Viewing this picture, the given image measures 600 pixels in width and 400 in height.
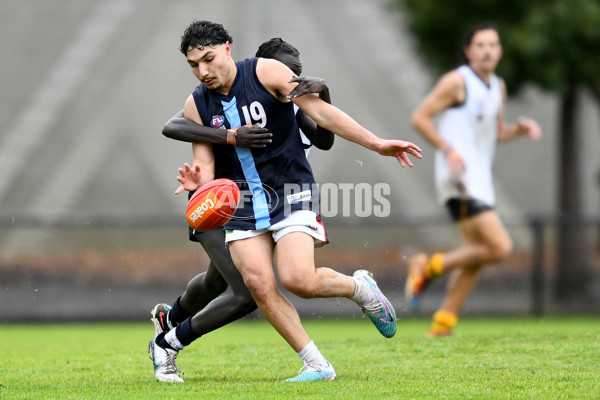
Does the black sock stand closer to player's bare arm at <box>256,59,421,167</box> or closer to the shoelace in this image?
the shoelace

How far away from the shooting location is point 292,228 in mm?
5762

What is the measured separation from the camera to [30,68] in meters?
21.5

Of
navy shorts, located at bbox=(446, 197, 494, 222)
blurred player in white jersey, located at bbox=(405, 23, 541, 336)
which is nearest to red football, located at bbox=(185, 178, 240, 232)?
blurred player in white jersey, located at bbox=(405, 23, 541, 336)

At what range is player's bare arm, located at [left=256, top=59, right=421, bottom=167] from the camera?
556 cm

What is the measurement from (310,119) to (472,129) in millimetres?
3521

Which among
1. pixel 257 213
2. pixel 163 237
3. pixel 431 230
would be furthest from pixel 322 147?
pixel 431 230

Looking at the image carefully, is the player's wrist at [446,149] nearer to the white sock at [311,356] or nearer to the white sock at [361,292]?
the white sock at [361,292]

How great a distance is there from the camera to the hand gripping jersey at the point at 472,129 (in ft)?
30.3

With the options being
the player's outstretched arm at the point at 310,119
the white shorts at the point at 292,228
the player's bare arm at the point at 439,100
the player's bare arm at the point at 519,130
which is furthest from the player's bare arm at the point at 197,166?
the player's bare arm at the point at 519,130

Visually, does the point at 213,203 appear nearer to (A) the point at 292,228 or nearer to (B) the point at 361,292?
(A) the point at 292,228

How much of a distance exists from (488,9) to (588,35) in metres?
1.45

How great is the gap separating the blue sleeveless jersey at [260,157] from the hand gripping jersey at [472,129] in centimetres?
351

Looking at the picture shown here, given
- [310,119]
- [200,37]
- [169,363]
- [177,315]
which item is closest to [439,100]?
[310,119]

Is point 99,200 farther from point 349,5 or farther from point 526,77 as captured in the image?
point 526,77
